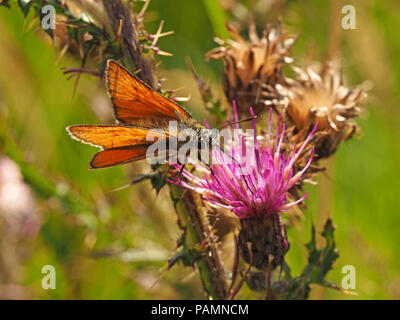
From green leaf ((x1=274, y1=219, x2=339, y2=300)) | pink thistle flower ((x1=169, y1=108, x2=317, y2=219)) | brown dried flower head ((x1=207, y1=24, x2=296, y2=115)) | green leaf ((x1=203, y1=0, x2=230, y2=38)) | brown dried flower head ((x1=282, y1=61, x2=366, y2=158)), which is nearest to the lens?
pink thistle flower ((x1=169, y1=108, x2=317, y2=219))

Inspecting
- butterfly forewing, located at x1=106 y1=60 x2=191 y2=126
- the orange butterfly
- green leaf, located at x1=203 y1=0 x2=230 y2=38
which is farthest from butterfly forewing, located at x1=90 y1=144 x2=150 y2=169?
green leaf, located at x1=203 y1=0 x2=230 y2=38

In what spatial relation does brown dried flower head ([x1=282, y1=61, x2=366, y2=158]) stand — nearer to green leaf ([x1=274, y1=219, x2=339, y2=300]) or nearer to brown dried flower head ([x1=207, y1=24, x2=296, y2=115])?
brown dried flower head ([x1=207, y1=24, x2=296, y2=115])

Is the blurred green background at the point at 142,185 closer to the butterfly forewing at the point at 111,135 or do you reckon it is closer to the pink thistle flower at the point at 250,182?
the pink thistle flower at the point at 250,182

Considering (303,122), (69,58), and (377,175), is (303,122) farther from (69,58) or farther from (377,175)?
(377,175)

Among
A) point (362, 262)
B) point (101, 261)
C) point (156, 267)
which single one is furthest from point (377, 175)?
point (101, 261)

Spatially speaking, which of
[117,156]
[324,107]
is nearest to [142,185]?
[117,156]

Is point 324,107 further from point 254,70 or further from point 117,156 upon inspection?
point 117,156

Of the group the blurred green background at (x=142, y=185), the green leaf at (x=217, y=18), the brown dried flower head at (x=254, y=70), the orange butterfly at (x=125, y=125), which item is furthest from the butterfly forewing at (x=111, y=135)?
the green leaf at (x=217, y=18)
